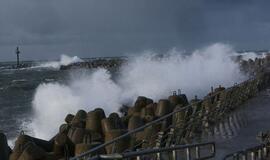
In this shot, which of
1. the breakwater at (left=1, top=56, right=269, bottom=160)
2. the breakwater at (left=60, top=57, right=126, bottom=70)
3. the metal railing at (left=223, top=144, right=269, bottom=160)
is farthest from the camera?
the breakwater at (left=60, top=57, right=126, bottom=70)

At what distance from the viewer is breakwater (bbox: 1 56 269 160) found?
9090 millimetres

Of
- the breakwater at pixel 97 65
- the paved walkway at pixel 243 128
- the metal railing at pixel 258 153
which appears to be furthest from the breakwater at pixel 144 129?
the breakwater at pixel 97 65

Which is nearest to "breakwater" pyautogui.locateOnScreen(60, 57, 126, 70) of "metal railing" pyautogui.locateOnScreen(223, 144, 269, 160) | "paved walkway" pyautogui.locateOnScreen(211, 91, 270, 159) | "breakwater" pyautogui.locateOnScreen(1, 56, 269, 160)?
"breakwater" pyautogui.locateOnScreen(1, 56, 269, 160)

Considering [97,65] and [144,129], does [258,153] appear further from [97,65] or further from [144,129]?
[97,65]

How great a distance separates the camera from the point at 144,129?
9766 millimetres

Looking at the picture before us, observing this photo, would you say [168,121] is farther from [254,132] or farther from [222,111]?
[254,132]

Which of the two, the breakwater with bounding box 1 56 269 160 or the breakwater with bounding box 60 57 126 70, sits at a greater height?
the breakwater with bounding box 60 57 126 70

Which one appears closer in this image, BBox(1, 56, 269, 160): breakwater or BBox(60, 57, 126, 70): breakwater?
BBox(1, 56, 269, 160): breakwater

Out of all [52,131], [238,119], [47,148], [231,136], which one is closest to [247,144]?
[231,136]

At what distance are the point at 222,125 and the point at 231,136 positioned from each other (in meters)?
1.30

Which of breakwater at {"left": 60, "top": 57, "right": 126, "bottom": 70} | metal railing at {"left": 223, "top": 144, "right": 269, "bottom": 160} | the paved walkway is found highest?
breakwater at {"left": 60, "top": 57, "right": 126, "bottom": 70}

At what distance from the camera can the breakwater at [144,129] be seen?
9.09m

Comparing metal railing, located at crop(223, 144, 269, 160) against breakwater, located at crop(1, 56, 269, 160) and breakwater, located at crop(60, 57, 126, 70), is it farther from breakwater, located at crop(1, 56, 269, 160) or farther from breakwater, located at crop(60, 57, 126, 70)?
breakwater, located at crop(60, 57, 126, 70)

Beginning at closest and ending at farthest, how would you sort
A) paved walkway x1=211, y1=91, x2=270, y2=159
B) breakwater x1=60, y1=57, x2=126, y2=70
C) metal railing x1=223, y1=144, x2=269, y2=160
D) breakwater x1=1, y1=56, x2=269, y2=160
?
metal railing x1=223, y1=144, x2=269, y2=160 < paved walkway x1=211, y1=91, x2=270, y2=159 < breakwater x1=1, y1=56, x2=269, y2=160 < breakwater x1=60, y1=57, x2=126, y2=70
